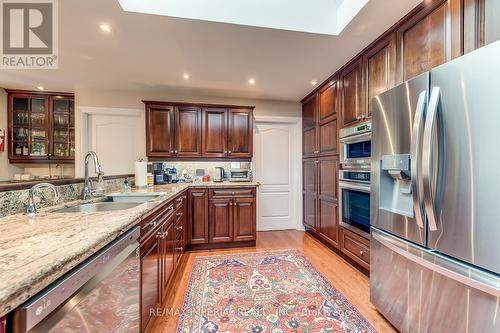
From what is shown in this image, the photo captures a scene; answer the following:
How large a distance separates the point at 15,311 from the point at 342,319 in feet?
6.38

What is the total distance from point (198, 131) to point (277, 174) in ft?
5.51

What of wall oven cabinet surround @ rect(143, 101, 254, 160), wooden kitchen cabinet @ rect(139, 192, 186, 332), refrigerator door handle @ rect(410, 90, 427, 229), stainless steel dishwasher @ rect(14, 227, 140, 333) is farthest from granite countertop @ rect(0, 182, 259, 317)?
wall oven cabinet surround @ rect(143, 101, 254, 160)

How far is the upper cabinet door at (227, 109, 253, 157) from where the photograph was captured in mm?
3586

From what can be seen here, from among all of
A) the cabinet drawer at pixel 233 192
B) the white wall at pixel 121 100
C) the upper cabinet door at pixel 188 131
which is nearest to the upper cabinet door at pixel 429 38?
the cabinet drawer at pixel 233 192

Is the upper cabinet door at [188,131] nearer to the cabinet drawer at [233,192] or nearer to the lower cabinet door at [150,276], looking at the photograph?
the cabinet drawer at [233,192]

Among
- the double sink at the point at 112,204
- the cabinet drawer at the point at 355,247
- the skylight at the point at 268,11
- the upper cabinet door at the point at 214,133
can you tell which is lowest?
the cabinet drawer at the point at 355,247

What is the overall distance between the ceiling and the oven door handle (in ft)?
3.05

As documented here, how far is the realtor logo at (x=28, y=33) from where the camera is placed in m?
1.77

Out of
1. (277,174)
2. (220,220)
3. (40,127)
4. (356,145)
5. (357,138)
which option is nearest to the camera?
(357,138)

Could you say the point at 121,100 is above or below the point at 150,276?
above

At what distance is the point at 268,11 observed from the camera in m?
1.92

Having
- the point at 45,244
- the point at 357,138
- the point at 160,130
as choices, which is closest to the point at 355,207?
the point at 357,138

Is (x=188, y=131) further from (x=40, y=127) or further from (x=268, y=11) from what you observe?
(x=40, y=127)

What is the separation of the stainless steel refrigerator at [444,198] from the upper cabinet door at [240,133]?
2284mm
